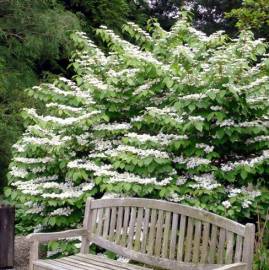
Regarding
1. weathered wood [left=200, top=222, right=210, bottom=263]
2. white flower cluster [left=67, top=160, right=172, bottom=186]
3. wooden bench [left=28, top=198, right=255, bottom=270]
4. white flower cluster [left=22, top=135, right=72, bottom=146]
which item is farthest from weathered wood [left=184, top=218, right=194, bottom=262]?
white flower cluster [left=22, top=135, right=72, bottom=146]

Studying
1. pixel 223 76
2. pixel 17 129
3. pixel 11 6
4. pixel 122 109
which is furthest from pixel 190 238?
pixel 11 6

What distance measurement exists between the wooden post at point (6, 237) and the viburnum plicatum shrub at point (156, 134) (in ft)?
0.58

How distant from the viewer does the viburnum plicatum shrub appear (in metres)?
4.31

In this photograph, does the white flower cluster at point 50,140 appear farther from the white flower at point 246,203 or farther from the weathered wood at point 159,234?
the white flower at point 246,203

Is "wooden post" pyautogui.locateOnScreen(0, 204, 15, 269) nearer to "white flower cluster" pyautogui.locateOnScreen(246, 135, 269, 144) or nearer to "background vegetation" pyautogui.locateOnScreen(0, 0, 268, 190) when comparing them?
"white flower cluster" pyautogui.locateOnScreen(246, 135, 269, 144)

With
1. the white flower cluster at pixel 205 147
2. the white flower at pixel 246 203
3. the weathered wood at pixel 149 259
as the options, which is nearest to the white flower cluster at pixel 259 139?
the white flower cluster at pixel 205 147

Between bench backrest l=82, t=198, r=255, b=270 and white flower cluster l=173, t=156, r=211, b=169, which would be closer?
bench backrest l=82, t=198, r=255, b=270

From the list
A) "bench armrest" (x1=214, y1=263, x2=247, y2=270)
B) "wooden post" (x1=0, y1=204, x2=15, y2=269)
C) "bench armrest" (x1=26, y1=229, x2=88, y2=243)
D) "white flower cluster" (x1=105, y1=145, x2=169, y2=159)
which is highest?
"white flower cluster" (x1=105, y1=145, x2=169, y2=159)

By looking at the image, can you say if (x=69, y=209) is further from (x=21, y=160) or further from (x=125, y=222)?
(x=125, y=222)

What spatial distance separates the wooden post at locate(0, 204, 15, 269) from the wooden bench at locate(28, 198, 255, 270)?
1.21 meters

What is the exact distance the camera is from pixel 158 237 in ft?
11.8

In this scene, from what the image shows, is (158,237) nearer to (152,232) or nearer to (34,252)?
(152,232)

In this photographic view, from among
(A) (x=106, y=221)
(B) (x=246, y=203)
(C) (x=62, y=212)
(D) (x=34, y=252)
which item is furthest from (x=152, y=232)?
(C) (x=62, y=212)

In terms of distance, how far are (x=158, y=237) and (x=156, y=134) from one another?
1.48 m
